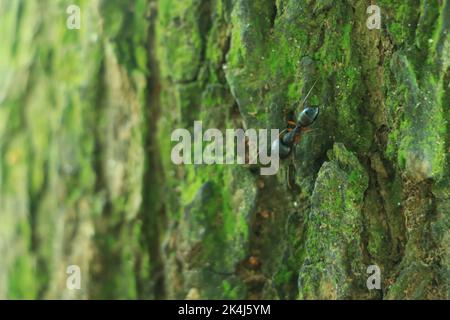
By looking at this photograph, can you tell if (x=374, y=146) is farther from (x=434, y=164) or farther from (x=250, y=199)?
(x=250, y=199)

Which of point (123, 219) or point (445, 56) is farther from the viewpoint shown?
point (123, 219)

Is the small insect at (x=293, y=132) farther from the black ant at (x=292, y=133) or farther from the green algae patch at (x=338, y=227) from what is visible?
the green algae patch at (x=338, y=227)

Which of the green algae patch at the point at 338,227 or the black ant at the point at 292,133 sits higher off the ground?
the black ant at the point at 292,133

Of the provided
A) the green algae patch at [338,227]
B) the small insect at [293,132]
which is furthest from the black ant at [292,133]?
the green algae patch at [338,227]
